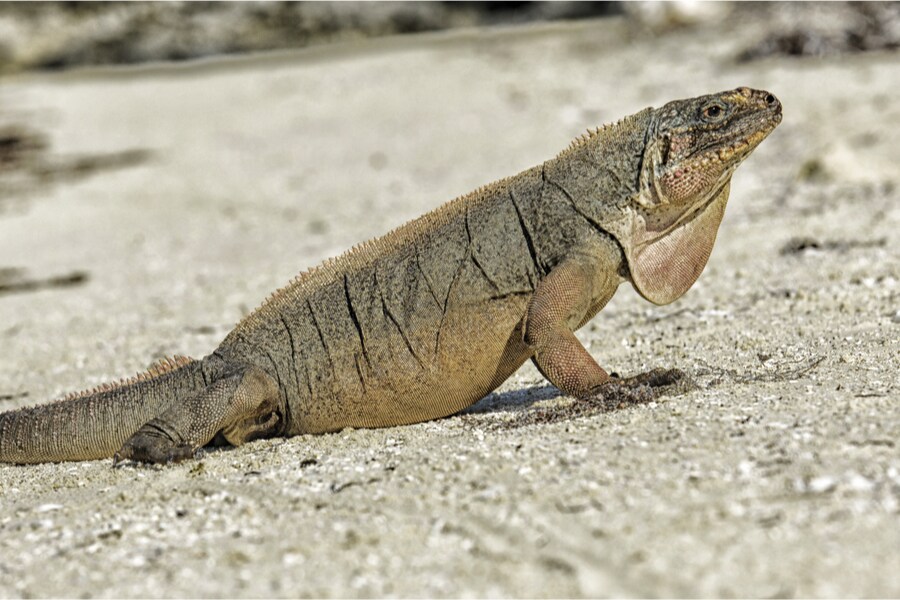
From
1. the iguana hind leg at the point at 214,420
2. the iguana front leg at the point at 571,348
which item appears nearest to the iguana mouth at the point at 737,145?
the iguana front leg at the point at 571,348

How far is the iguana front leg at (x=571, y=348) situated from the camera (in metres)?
6.01

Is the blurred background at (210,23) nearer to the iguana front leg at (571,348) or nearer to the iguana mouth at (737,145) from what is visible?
the iguana mouth at (737,145)

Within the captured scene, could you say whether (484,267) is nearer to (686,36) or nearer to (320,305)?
(320,305)

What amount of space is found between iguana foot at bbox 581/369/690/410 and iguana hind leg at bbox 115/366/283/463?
1.75m

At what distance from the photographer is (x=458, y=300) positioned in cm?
639

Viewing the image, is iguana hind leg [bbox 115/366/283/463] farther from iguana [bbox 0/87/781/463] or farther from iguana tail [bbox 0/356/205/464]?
iguana tail [bbox 0/356/205/464]

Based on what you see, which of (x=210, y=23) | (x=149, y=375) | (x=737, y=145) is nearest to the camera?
(x=737, y=145)

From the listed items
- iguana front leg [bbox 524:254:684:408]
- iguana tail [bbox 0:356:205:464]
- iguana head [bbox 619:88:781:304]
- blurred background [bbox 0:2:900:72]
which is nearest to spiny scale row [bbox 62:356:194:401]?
iguana tail [bbox 0:356:205:464]

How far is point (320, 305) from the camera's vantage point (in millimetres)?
6660

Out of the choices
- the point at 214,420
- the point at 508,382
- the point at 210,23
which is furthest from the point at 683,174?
the point at 210,23

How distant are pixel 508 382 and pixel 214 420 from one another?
203 centimetres

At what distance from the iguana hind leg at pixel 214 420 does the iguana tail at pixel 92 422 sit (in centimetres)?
22

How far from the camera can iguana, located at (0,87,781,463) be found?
6324 millimetres

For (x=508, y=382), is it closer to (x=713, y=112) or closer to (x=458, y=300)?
(x=458, y=300)
